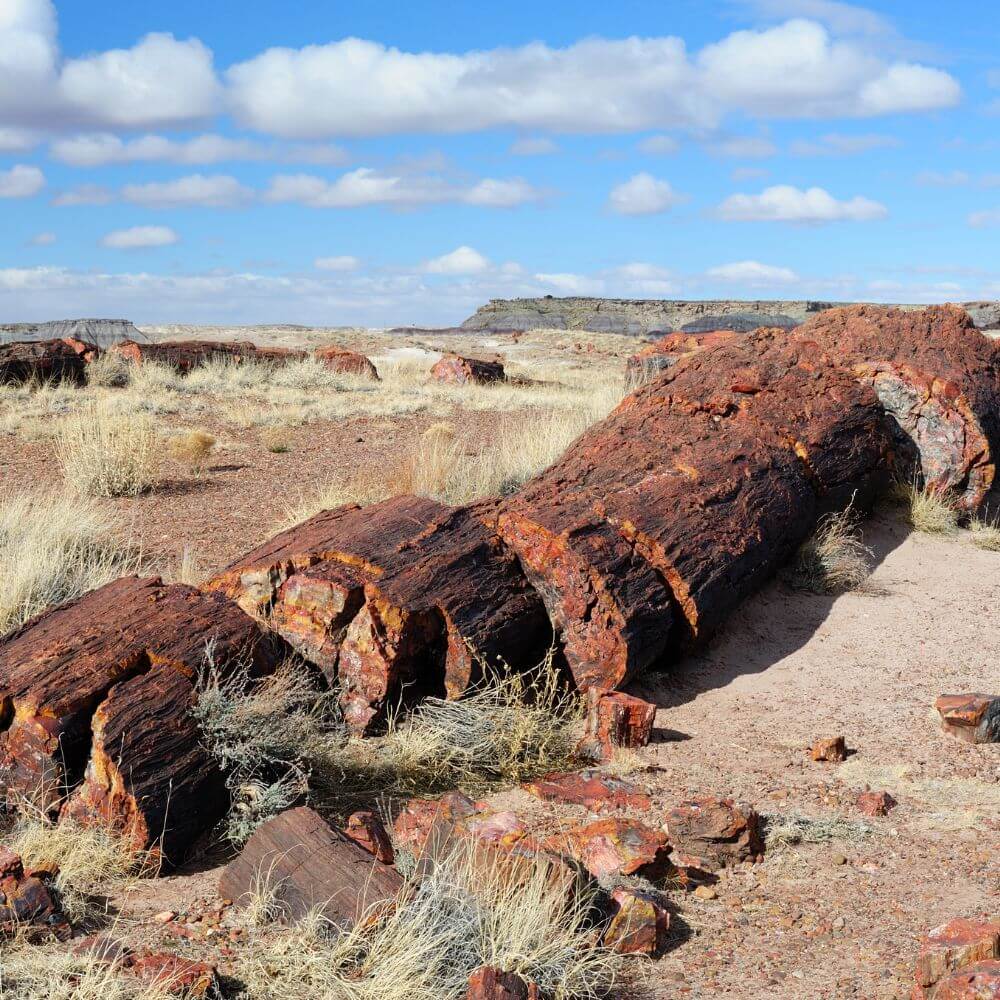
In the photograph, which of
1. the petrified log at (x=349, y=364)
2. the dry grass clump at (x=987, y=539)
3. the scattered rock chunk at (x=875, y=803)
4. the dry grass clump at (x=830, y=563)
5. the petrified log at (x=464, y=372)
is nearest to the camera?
the scattered rock chunk at (x=875, y=803)

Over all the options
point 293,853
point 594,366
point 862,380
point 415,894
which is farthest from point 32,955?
point 594,366

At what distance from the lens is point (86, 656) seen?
4.71m

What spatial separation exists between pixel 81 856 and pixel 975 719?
420cm

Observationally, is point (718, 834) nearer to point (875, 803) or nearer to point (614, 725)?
point (875, 803)

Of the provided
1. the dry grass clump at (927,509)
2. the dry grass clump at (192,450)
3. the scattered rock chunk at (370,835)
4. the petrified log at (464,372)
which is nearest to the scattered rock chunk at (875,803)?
the scattered rock chunk at (370,835)

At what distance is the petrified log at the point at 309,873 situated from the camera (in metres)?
3.78

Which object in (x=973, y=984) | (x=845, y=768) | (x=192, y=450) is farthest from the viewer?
(x=192, y=450)

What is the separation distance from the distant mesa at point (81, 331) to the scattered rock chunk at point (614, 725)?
35269 millimetres

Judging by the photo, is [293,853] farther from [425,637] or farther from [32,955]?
[425,637]

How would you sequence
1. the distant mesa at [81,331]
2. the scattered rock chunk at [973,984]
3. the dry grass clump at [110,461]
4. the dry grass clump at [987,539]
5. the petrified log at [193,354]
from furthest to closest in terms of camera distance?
the distant mesa at [81,331]
the petrified log at [193,354]
the dry grass clump at [110,461]
the dry grass clump at [987,539]
the scattered rock chunk at [973,984]

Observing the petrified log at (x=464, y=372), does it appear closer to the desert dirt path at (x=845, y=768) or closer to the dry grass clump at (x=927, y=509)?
the dry grass clump at (x=927, y=509)

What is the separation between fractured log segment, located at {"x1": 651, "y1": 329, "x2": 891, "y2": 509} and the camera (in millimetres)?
8117

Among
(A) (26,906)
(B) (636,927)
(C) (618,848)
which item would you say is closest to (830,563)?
(C) (618,848)

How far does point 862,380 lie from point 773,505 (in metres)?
2.73
